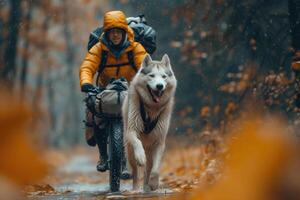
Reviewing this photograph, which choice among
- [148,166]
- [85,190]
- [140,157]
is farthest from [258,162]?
[85,190]

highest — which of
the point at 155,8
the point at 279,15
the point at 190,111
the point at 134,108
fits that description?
the point at 155,8

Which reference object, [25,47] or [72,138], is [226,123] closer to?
[25,47]

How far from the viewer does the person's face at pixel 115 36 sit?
7695mm

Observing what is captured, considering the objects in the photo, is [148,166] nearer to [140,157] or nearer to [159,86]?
[140,157]

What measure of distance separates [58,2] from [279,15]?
61.4 feet

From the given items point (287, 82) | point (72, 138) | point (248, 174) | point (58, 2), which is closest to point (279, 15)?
point (287, 82)

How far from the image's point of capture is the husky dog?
7078 millimetres

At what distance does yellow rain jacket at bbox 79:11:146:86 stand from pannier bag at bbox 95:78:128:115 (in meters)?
0.33

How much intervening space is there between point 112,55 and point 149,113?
1.05 meters

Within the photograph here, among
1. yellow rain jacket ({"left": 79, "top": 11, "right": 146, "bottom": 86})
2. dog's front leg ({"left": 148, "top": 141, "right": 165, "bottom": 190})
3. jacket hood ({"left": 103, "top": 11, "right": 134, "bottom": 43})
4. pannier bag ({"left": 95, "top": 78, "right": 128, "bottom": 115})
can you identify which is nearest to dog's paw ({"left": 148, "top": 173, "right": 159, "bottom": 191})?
dog's front leg ({"left": 148, "top": 141, "right": 165, "bottom": 190})

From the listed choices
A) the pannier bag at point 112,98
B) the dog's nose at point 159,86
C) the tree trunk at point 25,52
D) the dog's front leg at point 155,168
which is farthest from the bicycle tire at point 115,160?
the tree trunk at point 25,52

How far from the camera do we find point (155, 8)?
2019 cm

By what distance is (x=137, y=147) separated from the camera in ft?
22.1

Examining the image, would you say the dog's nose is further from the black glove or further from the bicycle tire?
the black glove
